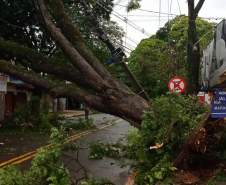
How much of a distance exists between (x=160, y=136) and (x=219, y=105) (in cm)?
116

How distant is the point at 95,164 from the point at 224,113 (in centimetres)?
638

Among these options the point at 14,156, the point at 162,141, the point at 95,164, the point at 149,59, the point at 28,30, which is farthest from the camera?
the point at 149,59

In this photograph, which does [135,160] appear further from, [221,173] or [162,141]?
[221,173]

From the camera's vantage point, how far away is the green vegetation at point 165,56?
93.4 ft

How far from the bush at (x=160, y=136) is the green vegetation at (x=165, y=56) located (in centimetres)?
1436

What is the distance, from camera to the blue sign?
8.02 metres

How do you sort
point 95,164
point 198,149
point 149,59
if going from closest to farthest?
1. point 198,149
2. point 95,164
3. point 149,59

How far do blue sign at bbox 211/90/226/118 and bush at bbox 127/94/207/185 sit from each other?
0.23 m

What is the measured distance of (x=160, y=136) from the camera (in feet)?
25.5

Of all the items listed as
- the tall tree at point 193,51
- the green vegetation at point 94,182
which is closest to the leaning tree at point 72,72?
the green vegetation at point 94,182

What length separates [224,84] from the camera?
15984mm

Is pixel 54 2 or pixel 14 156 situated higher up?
pixel 54 2

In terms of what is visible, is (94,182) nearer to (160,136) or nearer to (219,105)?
(160,136)

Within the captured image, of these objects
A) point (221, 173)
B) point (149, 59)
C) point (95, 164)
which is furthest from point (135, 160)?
point (149, 59)
